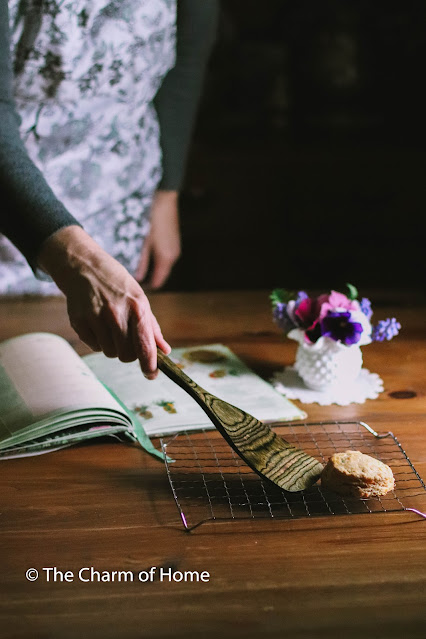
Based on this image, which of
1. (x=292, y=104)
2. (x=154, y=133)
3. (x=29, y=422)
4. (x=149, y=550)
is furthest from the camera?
(x=292, y=104)

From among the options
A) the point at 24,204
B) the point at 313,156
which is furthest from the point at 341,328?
the point at 313,156

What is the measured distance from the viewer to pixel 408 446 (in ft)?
2.98

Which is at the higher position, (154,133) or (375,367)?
(154,133)

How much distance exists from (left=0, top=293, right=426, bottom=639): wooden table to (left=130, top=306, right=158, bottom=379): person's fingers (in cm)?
12

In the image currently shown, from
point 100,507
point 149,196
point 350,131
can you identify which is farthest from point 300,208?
point 100,507

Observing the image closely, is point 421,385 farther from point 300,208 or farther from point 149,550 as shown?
point 300,208

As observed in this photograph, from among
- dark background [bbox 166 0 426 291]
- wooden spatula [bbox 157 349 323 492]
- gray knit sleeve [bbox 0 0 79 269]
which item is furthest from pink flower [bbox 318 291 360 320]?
dark background [bbox 166 0 426 291]

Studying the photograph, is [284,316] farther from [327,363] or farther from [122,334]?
[122,334]

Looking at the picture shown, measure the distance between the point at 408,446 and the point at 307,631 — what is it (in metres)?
0.36

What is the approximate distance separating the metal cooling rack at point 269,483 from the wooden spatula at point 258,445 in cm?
2

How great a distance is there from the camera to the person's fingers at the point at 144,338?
86cm

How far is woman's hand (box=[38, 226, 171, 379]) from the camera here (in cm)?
86

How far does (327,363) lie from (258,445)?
257 mm

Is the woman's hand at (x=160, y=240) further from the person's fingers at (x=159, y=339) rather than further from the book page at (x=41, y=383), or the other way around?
the person's fingers at (x=159, y=339)
